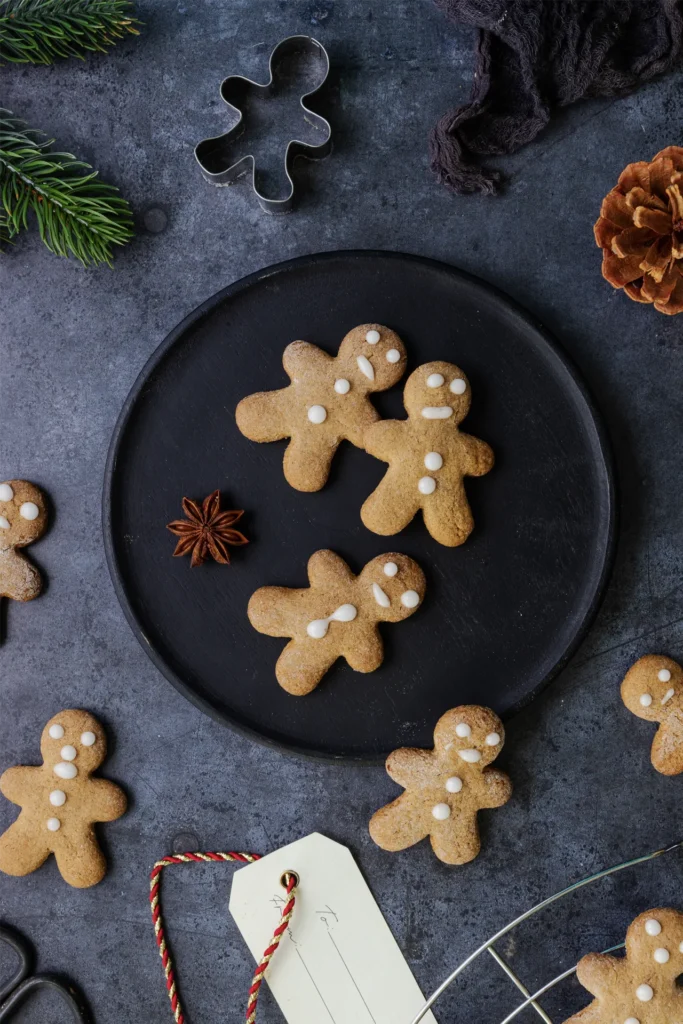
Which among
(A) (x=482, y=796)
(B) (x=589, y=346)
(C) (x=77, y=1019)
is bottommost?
(C) (x=77, y=1019)

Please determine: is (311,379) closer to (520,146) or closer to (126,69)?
(520,146)

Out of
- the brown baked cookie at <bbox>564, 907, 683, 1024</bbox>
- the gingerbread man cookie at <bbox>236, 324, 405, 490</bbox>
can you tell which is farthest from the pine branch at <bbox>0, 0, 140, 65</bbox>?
the brown baked cookie at <bbox>564, 907, 683, 1024</bbox>

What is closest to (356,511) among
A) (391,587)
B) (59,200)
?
(391,587)

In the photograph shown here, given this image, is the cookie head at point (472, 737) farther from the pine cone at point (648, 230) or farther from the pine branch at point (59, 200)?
the pine branch at point (59, 200)

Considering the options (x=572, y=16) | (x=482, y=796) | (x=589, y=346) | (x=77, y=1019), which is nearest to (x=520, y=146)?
(x=572, y=16)

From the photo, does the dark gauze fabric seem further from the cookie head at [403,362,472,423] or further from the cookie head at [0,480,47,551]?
the cookie head at [0,480,47,551]

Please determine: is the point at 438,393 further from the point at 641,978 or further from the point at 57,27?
the point at 641,978
